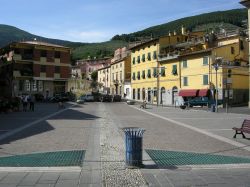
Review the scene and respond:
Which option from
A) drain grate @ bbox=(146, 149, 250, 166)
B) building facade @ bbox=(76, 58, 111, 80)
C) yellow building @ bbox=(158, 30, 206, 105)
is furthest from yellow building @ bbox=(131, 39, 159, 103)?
building facade @ bbox=(76, 58, 111, 80)

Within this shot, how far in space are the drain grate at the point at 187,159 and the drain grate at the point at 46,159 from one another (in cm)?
209

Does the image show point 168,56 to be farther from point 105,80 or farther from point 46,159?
point 46,159

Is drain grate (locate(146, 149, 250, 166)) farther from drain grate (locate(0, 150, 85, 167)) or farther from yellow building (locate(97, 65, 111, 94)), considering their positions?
yellow building (locate(97, 65, 111, 94))

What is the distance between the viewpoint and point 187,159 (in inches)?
437

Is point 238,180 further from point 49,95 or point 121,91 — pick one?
point 121,91

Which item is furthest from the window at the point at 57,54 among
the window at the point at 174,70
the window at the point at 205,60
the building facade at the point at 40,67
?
the window at the point at 205,60

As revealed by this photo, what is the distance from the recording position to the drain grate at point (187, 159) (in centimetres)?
1063

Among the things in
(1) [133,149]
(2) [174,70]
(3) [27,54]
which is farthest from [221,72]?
(1) [133,149]

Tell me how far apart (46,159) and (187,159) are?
376cm

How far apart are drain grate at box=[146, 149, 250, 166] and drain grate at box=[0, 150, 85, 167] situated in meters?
2.09

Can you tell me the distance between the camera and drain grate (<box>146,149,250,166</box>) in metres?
10.6

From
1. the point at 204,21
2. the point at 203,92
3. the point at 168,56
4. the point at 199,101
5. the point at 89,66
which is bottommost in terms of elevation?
the point at 199,101

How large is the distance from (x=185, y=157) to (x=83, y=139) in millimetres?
5093

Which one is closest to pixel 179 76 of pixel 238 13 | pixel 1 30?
pixel 238 13
